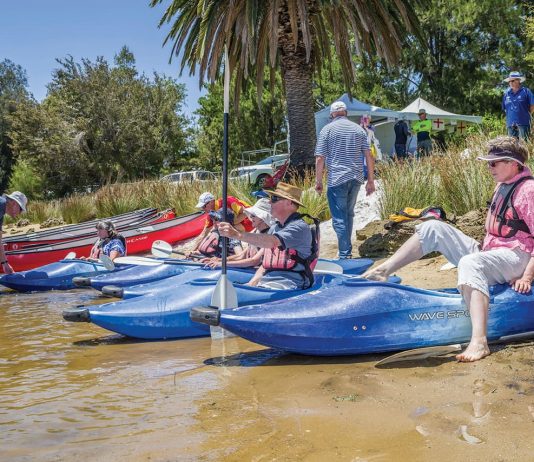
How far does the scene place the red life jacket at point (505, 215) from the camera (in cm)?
426

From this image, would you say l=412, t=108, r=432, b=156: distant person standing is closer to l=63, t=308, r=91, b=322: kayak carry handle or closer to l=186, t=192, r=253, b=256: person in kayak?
l=186, t=192, r=253, b=256: person in kayak

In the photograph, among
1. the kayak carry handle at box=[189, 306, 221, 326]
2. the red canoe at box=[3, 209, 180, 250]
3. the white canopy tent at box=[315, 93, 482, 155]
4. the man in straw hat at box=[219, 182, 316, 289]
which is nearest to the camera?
the kayak carry handle at box=[189, 306, 221, 326]

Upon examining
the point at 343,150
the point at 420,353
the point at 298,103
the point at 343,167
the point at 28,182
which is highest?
the point at 298,103

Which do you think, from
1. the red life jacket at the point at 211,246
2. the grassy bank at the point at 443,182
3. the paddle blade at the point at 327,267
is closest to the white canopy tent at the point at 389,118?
the grassy bank at the point at 443,182

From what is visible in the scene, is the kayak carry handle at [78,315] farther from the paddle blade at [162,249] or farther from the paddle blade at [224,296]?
the paddle blade at [162,249]

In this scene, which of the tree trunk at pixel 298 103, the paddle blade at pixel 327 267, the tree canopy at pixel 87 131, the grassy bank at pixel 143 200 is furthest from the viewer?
the tree canopy at pixel 87 131

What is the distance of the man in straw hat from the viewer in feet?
17.0

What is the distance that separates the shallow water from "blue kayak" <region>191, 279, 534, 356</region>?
0.51ft

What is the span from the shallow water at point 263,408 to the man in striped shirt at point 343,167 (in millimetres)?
3421

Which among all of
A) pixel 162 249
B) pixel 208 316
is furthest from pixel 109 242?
pixel 208 316

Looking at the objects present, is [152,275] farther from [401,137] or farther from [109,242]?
[401,137]

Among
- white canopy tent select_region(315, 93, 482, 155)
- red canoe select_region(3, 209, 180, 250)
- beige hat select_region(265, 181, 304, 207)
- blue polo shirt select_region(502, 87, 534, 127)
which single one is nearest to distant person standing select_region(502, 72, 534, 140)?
blue polo shirt select_region(502, 87, 534, 127)

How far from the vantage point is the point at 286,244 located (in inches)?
207

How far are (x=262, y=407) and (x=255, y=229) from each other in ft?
11.5
